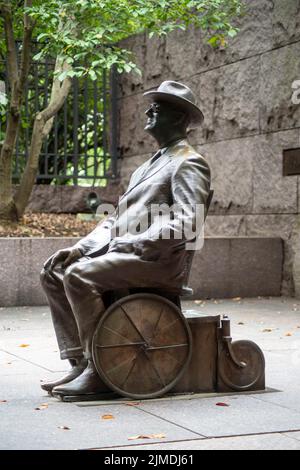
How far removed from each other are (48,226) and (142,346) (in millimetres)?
8165

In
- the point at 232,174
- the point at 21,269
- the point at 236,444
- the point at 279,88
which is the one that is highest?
the point at 279,88

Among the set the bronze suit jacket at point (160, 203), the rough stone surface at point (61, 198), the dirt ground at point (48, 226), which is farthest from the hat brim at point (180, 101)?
the rough stone surface at point (61, 198)

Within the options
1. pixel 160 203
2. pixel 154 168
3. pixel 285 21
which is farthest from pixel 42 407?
pixel 285 21

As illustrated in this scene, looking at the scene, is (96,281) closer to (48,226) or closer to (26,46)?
(26,46)

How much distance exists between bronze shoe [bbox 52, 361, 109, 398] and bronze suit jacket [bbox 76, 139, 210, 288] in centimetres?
82

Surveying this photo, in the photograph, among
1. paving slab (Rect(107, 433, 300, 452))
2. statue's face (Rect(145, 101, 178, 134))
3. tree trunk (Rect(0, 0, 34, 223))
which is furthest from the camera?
tree trunk (Rect(0, 0, 34, 223))

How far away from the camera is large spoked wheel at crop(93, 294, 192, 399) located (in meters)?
5.88

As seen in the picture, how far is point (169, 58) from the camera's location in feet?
50.5

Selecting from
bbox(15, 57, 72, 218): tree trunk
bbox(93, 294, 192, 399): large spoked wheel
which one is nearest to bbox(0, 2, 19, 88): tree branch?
bbox(15, 57, 72, 218): tree trunk

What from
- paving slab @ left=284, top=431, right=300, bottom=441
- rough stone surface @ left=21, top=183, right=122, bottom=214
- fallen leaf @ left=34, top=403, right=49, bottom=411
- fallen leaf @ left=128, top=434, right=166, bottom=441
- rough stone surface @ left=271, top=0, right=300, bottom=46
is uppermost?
rough stone surface @ left=271, top=0, right=300, bottom=46

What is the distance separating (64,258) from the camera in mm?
6352

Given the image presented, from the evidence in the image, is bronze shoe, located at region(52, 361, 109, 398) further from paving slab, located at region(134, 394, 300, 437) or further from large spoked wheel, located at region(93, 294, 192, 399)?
paving slab, located at region(134, 394, 300, 437)
